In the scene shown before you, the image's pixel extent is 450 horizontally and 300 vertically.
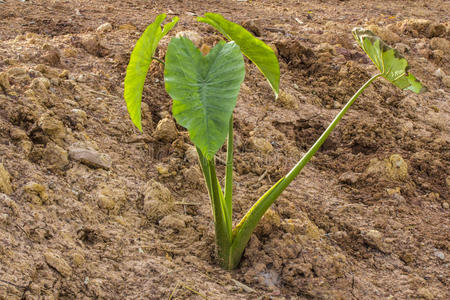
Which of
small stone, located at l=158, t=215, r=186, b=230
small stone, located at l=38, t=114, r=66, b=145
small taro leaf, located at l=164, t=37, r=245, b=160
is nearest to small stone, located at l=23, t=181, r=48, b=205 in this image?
small stone, located at l=38, t=114, r=66, b=145

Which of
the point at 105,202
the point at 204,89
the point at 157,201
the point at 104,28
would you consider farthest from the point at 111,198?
the point at 104,28

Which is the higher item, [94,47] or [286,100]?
[94,47]

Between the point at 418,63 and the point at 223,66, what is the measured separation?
9.34ft

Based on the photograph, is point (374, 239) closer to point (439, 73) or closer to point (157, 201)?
point (157, 201)

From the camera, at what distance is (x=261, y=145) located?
8.13ft

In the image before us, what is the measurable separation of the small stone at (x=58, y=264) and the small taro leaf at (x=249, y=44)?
85cm

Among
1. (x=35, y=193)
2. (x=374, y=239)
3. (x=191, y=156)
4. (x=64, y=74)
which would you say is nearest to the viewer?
(x=35, y=193)

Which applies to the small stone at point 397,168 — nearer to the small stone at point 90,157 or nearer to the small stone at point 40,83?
the small stone at point 90,157

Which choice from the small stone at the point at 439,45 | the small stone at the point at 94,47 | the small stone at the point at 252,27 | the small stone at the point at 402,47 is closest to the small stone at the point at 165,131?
the small stone at the point at 94,47

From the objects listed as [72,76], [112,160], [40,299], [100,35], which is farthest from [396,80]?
[100,35]

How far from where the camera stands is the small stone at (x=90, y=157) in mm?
1971

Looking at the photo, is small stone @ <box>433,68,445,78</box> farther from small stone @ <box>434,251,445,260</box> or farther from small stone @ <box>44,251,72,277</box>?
small stone @ <box>44,251,72,277</box>

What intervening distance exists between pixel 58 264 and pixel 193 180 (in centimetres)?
74

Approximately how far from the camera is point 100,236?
5.67 feet
